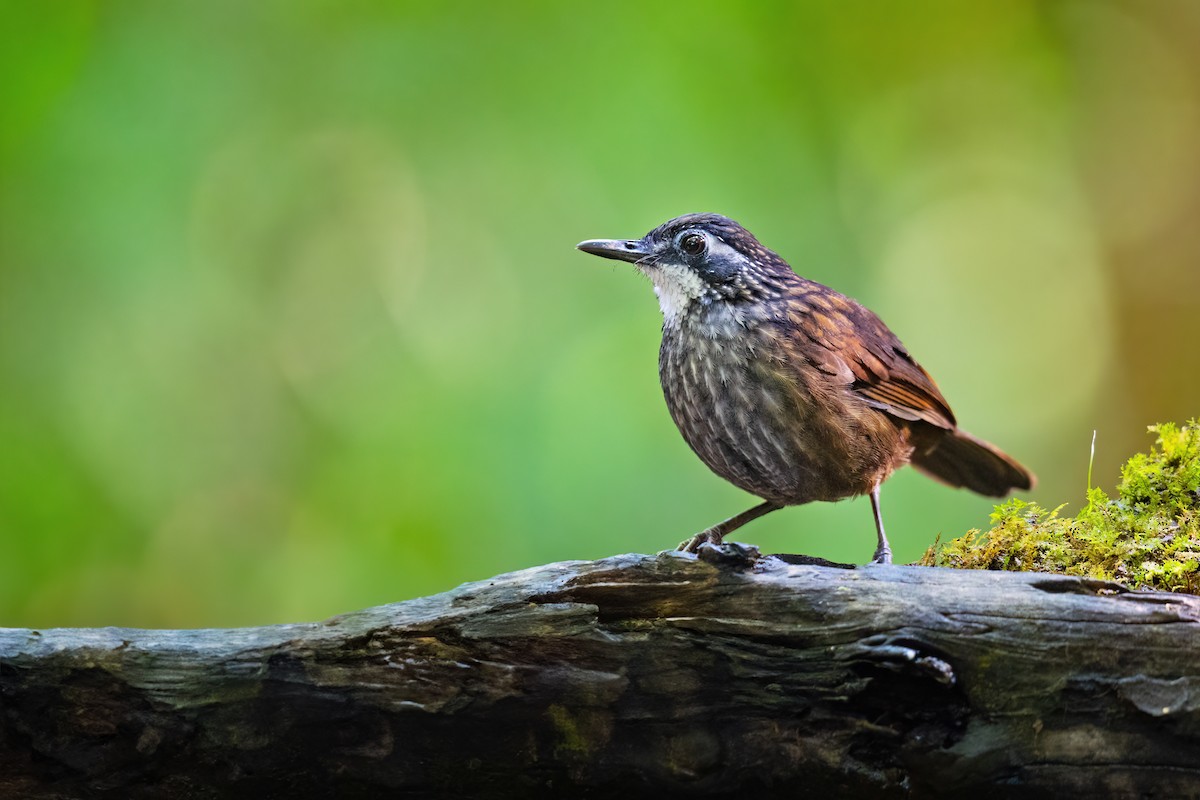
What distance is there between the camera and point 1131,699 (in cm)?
229

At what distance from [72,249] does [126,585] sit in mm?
1660

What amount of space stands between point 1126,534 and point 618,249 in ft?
6.42

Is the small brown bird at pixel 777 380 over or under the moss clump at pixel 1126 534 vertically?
over

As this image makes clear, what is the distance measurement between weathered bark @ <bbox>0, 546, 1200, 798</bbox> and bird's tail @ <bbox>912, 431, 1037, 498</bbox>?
1697 millimetres

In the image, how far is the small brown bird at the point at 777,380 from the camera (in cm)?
354

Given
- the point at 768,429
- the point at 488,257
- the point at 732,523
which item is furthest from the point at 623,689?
the point at 488,257

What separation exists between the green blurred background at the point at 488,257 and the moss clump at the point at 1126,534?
2188 mm

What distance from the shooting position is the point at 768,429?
3520mm

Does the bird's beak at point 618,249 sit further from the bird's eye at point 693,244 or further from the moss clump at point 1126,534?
the moss clump at point 1126,534

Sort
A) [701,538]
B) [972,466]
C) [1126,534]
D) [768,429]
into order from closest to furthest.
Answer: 1. [1126,534]
2. [768,429]
3. [701,538]
4. [972,466]

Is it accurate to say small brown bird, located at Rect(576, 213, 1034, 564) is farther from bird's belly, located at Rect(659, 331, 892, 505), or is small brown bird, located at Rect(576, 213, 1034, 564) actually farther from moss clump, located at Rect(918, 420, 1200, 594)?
moss clump, located at Rect(918, 420, 1200, 594)

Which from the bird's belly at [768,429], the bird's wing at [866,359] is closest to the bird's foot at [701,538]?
the bird's belly at [768,429]

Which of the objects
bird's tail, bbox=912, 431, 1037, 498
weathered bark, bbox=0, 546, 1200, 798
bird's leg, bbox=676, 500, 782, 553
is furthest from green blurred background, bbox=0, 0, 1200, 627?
weathered bark, bbox=0, 546, 1200, 798

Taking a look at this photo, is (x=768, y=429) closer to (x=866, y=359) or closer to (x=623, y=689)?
(x=866, y=359)
